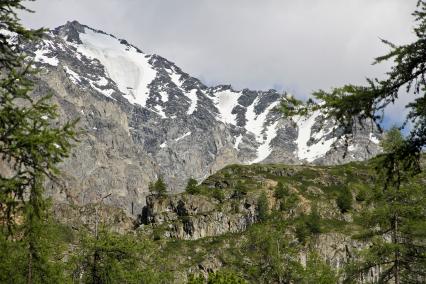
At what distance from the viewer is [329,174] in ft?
483

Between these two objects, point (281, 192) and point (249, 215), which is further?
point (281, 192)

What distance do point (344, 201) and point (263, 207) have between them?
63.9ft

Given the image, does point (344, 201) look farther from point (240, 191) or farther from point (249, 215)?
point (240, 191)

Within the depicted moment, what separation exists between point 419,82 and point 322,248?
100 m

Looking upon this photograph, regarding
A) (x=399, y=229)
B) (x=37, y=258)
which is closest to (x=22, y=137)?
(x=399, y=229)

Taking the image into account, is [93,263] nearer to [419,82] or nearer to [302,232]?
[419,82]

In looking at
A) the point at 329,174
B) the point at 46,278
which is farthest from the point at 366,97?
the point at 329,174

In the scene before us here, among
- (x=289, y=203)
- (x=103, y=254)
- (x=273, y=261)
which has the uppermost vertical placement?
(x=289, y=203)

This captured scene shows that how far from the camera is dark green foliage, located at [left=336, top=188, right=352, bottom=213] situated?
403 feet

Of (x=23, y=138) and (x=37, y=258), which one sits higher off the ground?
(x=23, y=138)

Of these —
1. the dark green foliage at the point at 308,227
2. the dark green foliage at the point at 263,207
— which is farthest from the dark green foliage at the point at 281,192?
the dark green foliage at the point at 308,227

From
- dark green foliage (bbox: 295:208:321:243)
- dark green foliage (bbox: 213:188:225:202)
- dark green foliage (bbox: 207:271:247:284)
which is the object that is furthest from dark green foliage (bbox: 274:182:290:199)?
dark green foliage (bbox: 207:271:247:284)

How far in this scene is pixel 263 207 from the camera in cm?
12031

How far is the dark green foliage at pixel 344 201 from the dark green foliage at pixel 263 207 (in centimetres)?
1740
